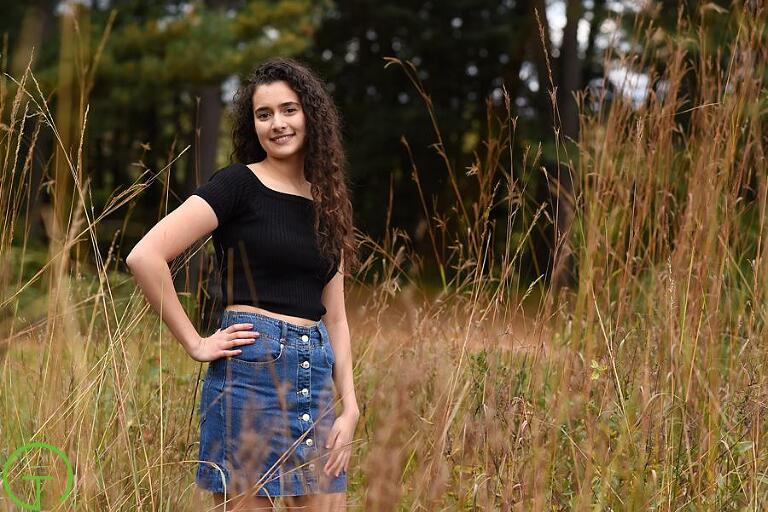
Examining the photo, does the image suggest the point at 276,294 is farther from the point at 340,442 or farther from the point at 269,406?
the point at 340,442

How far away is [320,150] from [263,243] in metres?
0.27

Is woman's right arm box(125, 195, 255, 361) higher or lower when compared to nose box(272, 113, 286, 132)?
lower

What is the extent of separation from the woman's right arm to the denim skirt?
4 centimetres

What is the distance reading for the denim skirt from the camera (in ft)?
6.26

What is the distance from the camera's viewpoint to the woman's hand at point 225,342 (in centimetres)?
191

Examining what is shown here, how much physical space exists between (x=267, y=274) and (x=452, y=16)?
49.8ft

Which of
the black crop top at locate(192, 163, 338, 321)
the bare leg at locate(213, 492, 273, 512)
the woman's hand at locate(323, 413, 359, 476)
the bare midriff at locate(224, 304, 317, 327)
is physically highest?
the black crop top at locate(192, 163, 338, 321)

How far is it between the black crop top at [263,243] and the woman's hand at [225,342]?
0.22 feet

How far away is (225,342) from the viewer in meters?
1.91

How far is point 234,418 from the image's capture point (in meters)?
1.92
